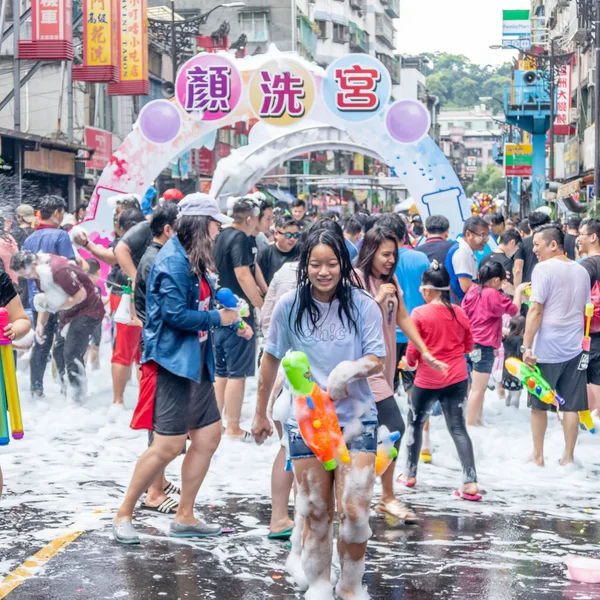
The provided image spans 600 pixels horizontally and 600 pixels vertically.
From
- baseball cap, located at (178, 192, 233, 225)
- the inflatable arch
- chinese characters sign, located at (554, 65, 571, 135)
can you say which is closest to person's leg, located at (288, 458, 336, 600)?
baseball cap, located at (178, 192, 233, 225)

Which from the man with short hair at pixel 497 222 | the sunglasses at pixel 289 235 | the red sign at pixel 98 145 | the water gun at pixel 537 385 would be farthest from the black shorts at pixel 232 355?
the red sign at pixel 98 145

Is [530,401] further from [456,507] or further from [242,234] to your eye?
[242,234]

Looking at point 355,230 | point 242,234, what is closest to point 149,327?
point 242,234

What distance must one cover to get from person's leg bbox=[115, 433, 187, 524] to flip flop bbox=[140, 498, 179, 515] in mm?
744

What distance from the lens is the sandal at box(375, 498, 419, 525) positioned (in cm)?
651

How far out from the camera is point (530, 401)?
8297 mm

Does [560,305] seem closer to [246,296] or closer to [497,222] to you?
[246,296]

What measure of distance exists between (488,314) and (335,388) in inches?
A: 206

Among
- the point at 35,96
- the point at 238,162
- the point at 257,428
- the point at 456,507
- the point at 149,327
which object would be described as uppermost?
the point at 35,96

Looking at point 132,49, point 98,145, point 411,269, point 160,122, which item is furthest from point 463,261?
point 98,145

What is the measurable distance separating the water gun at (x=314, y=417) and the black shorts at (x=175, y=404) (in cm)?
136

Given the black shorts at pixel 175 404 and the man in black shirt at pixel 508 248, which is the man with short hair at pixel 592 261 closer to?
the man in black shirt at pixel 508 248

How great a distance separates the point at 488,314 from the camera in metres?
9.72

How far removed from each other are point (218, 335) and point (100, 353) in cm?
491
